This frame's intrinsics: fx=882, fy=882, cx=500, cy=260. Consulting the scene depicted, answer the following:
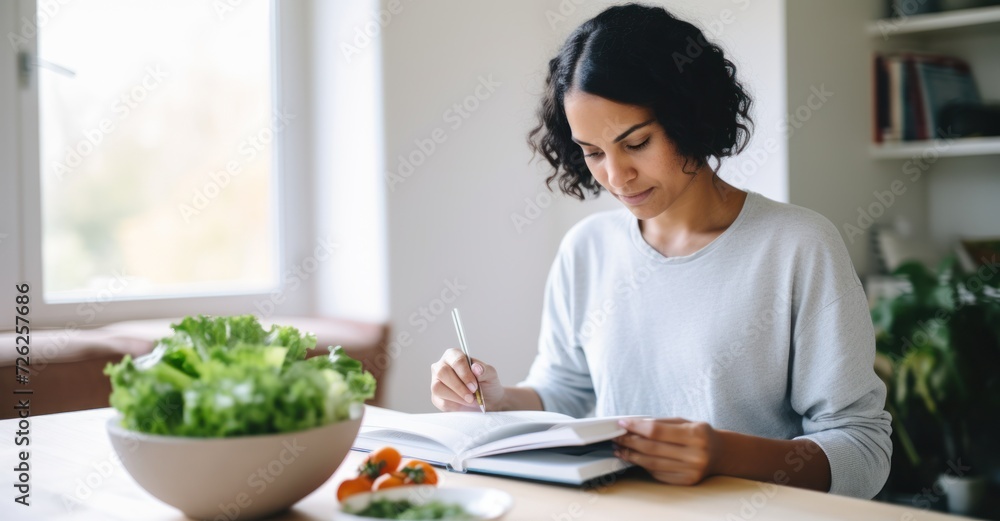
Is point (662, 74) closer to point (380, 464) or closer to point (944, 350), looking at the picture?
point (380, 464)

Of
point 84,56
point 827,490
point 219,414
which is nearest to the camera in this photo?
point 219,414

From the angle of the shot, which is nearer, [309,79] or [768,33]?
[768,33]

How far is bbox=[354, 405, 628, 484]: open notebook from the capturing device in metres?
0.98

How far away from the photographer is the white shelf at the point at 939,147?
255cm

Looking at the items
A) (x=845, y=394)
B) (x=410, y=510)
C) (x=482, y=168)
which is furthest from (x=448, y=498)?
(x=482, y=168)

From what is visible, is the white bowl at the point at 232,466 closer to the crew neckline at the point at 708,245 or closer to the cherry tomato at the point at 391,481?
the cherry tomato at the point at 391,481

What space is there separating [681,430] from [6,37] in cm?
184

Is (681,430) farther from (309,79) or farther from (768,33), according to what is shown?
(309,79)

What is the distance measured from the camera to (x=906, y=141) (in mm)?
2727

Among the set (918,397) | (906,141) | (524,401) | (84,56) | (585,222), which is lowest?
(918,397)

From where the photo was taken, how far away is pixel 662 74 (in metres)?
1.35

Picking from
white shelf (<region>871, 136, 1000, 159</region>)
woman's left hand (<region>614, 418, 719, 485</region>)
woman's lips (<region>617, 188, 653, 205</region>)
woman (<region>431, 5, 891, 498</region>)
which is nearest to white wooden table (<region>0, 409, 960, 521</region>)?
woman's left hand (<region>614, 418, 719, 485</region>)

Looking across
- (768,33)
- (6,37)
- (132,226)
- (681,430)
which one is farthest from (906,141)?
(6,37)

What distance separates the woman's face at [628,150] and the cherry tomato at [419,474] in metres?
0.63
